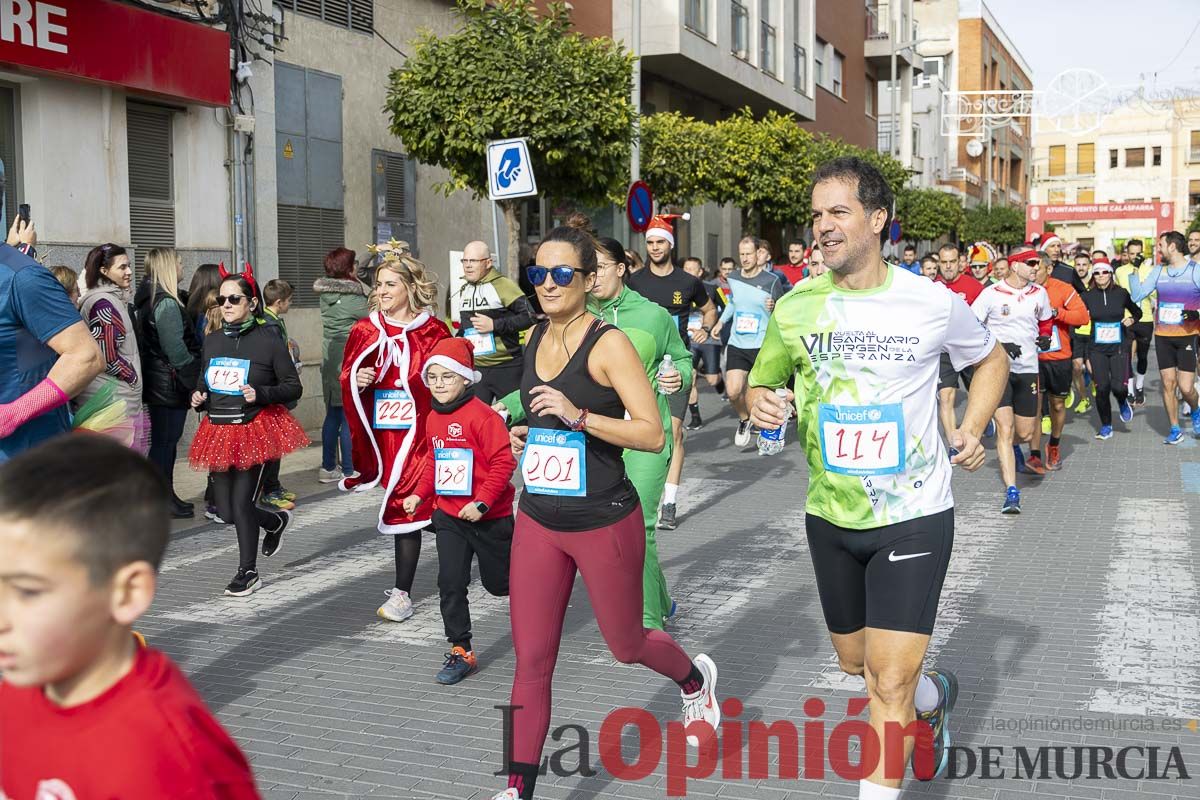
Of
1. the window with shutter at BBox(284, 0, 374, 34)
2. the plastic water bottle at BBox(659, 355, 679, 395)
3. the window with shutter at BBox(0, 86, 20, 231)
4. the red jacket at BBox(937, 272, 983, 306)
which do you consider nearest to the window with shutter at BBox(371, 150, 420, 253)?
the window with shutter at BBox(284, 0, 374, 34)

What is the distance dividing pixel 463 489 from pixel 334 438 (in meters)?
5.85

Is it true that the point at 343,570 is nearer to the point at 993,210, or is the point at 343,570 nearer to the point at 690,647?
the point at 690,647

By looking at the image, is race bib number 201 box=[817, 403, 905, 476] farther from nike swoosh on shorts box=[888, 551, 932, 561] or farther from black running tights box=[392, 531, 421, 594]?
black running tights box=[392, 531, 421, 594]

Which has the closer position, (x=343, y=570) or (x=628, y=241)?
(x=343, y=570)

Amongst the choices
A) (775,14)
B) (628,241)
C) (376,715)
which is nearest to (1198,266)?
(376,715)

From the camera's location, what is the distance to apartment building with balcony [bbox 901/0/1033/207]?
69312mm

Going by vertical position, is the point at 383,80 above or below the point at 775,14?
below

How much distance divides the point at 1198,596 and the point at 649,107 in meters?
→ 21.2

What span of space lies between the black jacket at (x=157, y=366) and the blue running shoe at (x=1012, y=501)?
6.18 metres

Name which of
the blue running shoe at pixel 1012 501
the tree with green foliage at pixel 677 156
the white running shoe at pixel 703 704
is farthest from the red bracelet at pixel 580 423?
the tree with green foliage at pixel 677 156

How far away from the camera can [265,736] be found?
505 cm

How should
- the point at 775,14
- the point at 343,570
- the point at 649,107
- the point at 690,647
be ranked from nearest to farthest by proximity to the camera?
the point at 690,647 → the point at 343,570 → the point at 649,107 → the point at 775,14

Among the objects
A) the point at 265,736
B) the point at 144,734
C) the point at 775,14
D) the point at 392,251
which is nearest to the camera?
the point at 144,734

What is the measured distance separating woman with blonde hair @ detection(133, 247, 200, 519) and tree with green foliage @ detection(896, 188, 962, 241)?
36.3 metres
